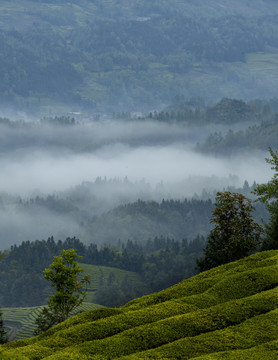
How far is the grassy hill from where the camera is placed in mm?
47531

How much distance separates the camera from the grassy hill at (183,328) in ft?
156

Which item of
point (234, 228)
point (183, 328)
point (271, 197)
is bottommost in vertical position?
point (183, 328)

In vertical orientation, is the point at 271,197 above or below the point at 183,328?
above

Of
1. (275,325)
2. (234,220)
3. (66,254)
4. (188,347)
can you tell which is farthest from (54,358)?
(234,220)

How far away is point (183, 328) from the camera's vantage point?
173 feet

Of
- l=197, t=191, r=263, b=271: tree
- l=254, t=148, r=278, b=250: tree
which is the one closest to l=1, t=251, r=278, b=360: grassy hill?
l=197, t=191, r=263, b=271: tree

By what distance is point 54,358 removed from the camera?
4562 cm

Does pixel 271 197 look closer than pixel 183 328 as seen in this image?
No

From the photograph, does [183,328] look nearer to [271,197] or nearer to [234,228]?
[234,228]

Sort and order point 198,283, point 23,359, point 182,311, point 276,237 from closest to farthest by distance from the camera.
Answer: point 23,359 < point 182,311 < point 198,283 < point 276,237

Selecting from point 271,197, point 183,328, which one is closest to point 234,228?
point 271,197

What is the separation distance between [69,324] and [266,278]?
23.0 m

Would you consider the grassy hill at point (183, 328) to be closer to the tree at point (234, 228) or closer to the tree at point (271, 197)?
the tree at point (234, 228)

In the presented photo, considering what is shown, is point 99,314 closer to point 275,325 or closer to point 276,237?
point 275,325
